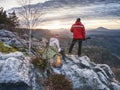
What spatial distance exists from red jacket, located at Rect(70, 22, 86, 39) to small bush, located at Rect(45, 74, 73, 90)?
512cm

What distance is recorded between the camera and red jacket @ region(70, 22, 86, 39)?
28656mm

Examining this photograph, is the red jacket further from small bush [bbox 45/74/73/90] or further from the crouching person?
small bush [bbox 45/74/73/90]

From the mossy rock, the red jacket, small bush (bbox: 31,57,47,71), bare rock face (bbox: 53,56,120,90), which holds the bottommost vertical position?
bare rock face (bbox: 53,56,120,90)

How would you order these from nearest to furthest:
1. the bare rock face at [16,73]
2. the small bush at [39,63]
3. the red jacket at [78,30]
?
1. the bare rock face at [16,73]
2. the small bush at [39,63]
3. the red jacket at [78,30]

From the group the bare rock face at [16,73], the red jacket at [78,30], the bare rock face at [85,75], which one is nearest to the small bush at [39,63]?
the bare rock face at [16,73]

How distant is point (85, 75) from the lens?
25734 mm

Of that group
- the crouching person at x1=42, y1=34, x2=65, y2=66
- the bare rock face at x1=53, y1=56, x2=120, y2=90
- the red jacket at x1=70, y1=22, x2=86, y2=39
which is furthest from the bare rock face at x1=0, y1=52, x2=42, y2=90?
the red jacket at x1=70, y1=22, x2=86, y2=39

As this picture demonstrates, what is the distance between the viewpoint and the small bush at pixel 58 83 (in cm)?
2381

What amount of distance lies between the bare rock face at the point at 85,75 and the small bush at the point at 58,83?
0.95 metres

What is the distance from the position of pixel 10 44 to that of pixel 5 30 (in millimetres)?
4469

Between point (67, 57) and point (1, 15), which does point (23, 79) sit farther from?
point (1, 15)

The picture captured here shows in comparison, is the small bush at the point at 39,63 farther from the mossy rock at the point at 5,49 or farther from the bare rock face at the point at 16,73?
the mossy rock at the point at 5,49

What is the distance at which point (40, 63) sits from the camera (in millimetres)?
25172

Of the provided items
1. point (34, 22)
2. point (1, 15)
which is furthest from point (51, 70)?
point (1, 15)
